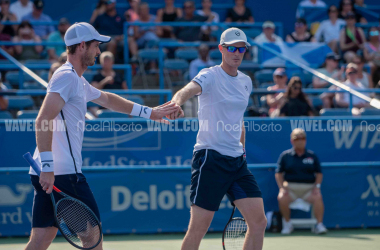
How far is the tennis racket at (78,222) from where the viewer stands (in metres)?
3.41

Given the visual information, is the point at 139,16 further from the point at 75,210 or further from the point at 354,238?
the point at 75,210

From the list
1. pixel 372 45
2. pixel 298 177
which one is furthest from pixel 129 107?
pixel 372 45

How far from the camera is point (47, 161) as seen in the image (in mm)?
3227

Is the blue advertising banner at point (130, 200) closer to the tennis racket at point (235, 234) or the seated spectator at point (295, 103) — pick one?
the seated spectator at point (295, 103)

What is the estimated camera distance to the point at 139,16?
38.5 ft

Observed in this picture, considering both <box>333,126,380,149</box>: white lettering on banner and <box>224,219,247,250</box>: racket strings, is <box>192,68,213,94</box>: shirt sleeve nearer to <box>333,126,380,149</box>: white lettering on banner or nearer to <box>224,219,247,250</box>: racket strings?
<box>224,219,247,250</box>: racket strings

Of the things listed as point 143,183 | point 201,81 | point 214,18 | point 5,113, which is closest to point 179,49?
point 214,18

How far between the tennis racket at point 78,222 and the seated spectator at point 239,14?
9678mm

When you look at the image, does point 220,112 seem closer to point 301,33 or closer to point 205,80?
point 205,80

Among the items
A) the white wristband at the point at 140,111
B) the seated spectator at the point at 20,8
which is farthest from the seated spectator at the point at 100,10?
the white wristband at the point at 140,111

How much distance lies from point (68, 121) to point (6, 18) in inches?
342

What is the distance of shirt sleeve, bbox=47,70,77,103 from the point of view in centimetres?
327

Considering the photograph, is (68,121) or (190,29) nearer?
(68,121)

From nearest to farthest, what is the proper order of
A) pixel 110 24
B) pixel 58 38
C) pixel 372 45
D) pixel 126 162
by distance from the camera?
pixel 126 162, pixel 58 38, pixel 110 24, pixel 372 45
